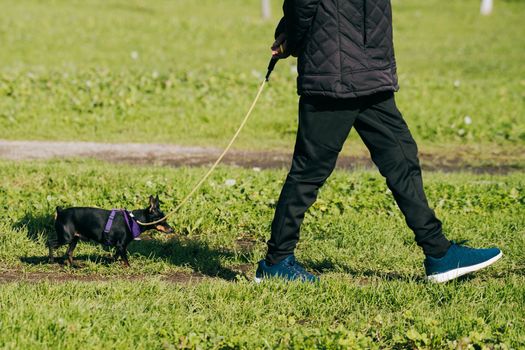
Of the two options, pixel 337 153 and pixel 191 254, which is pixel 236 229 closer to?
pixel 191 254

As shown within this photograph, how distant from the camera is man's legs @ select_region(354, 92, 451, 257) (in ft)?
17.1

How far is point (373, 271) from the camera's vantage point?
5.92 m

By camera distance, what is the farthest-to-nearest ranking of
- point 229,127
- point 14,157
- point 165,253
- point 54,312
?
point 229,127
point 14,157
point 165,253
point 54,312

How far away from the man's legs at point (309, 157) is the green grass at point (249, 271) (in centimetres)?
33

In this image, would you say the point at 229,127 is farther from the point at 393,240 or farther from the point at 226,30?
the point at 226,30

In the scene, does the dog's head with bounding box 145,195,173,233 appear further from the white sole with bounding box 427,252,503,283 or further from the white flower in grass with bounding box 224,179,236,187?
the white sole with bounding box 427,252,503,283

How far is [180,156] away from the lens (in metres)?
10.2

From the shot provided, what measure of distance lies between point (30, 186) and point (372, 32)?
3.90 m

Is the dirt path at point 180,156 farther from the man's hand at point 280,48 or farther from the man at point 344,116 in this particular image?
the man's hand at point 280,48

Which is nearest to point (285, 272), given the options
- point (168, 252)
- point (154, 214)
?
point (154, 214)

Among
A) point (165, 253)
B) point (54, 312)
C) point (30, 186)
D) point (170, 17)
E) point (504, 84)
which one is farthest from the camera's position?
point (170, 17)

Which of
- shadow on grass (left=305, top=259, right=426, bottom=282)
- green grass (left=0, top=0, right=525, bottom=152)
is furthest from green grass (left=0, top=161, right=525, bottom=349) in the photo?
green grass (left=0, top=0, right=525, bottom=152)

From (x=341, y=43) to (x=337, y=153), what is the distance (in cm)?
66

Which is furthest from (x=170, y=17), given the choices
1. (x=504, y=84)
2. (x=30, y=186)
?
(x=30, y=186)
